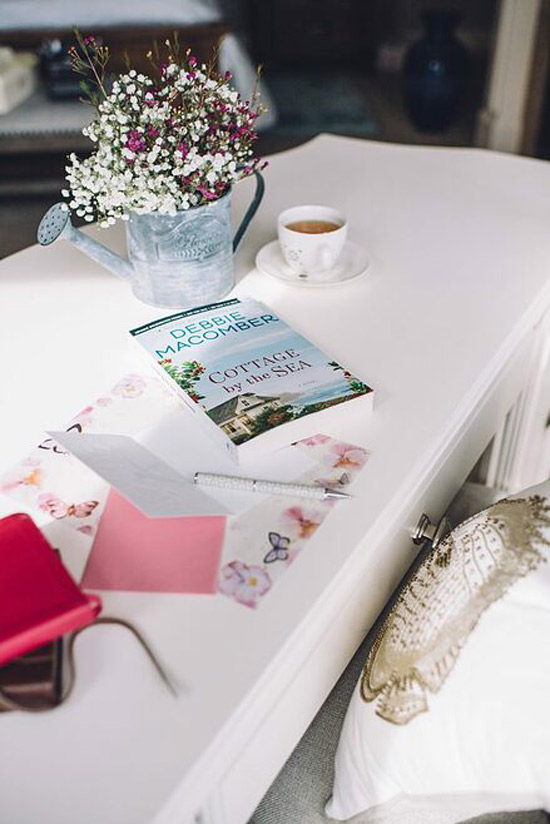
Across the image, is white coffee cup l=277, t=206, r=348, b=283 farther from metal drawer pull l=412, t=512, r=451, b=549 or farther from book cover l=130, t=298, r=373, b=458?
metal drawer pull l=412, t=512, r=451, b=549

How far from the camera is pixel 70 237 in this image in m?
0.89

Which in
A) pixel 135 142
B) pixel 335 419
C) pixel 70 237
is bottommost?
→ pixel 335 419

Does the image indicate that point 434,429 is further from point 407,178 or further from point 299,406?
point 407,178

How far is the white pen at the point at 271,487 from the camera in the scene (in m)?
0.66

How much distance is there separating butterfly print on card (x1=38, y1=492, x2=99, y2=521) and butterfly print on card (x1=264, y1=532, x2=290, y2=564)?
165 millimetres

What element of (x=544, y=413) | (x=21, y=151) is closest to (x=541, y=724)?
(x=544, y=413)

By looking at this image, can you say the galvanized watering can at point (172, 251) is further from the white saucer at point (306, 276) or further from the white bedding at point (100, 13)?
the white bedding at point (100, 13)

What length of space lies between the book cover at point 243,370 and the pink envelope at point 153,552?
98 mm

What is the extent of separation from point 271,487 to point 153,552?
120 millimetres

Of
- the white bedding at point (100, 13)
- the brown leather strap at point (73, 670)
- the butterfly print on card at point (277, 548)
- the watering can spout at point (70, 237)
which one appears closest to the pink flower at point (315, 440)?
the butterfly print on card at point (277, 548)

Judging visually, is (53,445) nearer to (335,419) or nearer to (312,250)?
(335,419)

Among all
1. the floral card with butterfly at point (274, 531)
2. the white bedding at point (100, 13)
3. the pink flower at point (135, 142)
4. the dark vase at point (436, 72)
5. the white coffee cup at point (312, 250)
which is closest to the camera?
the floral card with butterfly at point (274, 531)

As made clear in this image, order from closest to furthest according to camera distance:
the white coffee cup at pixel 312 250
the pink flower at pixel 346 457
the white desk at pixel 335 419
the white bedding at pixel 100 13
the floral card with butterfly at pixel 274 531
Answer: the white desk at pixel 335 419 < the floral card with butterfly at pixel 274 531 < the pink flower at pixel 346 457 < the white coffee cup at pixel 312 250 < the white bedding at pixel 100 13

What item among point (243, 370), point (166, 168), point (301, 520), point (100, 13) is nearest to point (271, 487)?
point (301, 520)
